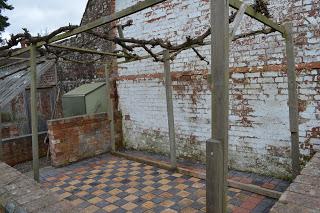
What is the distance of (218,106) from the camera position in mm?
1834

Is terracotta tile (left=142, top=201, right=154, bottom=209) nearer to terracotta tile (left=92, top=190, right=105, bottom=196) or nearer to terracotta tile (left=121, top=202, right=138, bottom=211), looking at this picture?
terracotta tile (left=121, top=202, right=138, bottom=211)

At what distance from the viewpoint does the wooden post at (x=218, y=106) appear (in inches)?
70.6

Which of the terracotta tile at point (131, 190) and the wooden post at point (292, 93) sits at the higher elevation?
the wooden post at point (292, 93)

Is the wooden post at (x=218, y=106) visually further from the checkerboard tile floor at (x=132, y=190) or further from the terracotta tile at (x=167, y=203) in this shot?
the terracotta tile at (x=167, y=203)

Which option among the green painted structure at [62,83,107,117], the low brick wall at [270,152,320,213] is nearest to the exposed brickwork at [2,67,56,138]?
the green painted structure at [62,83,107,117]

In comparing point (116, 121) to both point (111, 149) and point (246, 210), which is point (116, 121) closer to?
→ point (111, 149)

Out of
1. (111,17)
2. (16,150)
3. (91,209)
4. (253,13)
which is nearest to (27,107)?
(16,150)

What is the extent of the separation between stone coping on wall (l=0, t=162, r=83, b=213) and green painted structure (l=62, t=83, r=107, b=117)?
3723 mm

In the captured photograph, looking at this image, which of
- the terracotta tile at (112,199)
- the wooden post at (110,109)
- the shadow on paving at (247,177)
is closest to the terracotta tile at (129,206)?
the terracotta tile at (112,199)

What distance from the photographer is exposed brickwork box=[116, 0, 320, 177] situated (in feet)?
13.1

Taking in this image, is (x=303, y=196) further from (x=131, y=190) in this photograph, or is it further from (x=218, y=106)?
(x=131, y=190)

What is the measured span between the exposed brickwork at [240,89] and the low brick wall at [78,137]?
71cm

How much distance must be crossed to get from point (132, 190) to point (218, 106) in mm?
2900

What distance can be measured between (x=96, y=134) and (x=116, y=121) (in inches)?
25.2
